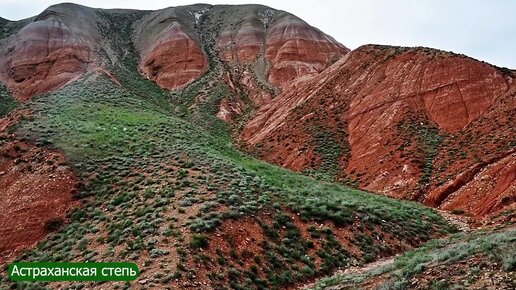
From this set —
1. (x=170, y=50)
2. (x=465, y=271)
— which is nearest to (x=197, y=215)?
(x=465, y=271)

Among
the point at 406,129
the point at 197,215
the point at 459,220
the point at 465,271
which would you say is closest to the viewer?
the point at 465,271

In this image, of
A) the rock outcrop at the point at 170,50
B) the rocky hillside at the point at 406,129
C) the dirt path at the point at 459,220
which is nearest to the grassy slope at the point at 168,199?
the dirt path at the point at 459,220

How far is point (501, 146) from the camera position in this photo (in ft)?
87.8

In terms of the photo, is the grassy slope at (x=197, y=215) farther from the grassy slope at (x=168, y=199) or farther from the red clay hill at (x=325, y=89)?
the red clay hill at (x=325, y=89)

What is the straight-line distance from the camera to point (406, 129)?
3269cm

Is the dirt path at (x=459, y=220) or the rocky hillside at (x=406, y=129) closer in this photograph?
the dirt path at (x=459, y=220)

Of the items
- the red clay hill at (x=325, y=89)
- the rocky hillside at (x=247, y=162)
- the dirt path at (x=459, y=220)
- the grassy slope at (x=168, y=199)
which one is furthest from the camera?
the red clay hill at (x=325, y=89)

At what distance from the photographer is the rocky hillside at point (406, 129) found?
25.3 meters

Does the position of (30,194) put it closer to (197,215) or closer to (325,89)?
(197,215)

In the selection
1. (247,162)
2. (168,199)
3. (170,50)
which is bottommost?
(168,199)

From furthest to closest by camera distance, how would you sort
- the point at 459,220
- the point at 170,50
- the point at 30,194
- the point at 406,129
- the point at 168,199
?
the point at 170,50
the point at 406,129
the point at 459,220
the point at 30,194
the point at 168,199

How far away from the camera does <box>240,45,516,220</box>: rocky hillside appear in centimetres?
2531

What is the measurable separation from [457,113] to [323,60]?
103ft

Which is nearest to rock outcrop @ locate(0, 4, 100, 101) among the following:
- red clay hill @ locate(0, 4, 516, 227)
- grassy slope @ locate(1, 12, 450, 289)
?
red clay hill @ locate(0, 4, 516, 227)
